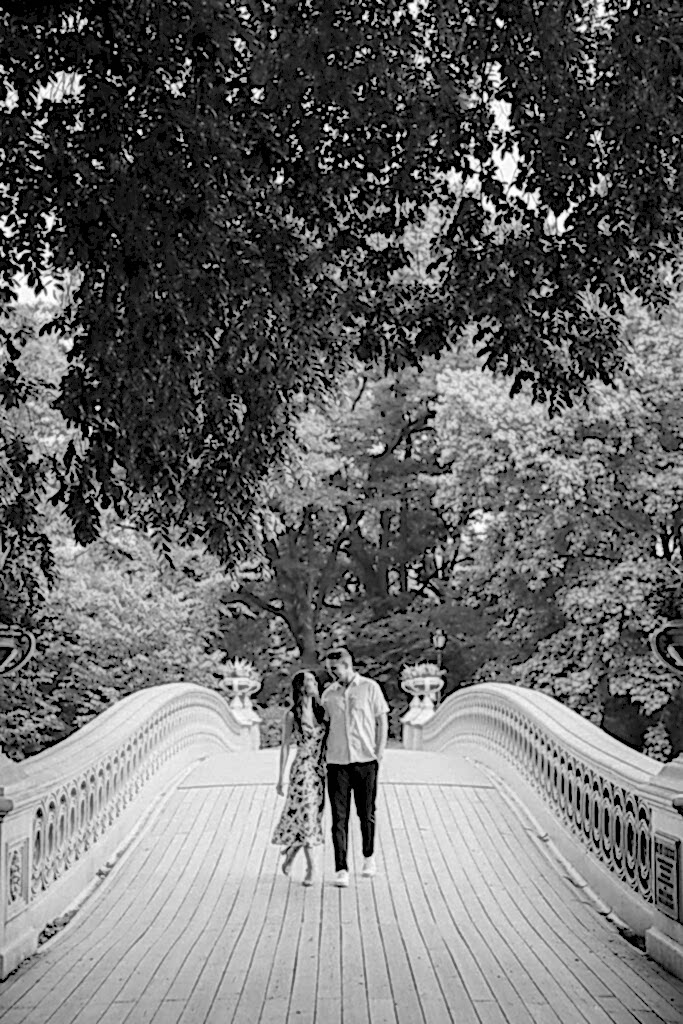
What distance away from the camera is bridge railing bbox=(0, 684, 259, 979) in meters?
6.86

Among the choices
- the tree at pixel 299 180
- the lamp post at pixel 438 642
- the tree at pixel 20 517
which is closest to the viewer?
→ the tree at pixel 299 180

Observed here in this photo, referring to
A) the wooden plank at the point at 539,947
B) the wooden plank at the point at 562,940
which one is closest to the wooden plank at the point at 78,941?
the wooden plank at the point at 539,947

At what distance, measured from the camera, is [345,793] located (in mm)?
8805

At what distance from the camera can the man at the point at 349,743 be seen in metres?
8.73

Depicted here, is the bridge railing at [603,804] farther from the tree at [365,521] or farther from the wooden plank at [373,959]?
the tree at [365,521]

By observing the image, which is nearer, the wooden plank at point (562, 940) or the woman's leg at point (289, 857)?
the wooden plank at point (562, 940)

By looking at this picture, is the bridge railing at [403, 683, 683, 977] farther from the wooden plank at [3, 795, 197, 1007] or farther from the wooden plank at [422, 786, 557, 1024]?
the wooden plank at [3, 795, 197, 1007]

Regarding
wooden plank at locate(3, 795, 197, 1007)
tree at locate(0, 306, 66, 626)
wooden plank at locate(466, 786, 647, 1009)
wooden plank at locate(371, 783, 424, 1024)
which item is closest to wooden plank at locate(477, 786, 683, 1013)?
wooden plank at locate(466, 786, 647, 1009)

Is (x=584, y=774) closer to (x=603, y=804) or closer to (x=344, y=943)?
(x=603, y=804)

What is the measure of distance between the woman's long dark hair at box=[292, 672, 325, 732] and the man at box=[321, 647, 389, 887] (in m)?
0.06

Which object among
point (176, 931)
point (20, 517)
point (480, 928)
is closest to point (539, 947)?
point (480, 928)

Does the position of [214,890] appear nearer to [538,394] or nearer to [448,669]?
[538,394]

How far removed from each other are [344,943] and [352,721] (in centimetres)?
173

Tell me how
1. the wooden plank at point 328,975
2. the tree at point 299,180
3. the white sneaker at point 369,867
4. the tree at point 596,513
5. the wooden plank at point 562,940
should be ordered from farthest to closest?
the tree at point 596,513 → the white sneaker at point 369,867 → the wooden plank at point 562,940 → the wooden plank at point 328,975 → the tree at point 299,180
